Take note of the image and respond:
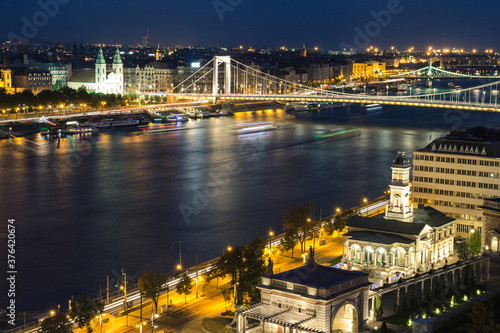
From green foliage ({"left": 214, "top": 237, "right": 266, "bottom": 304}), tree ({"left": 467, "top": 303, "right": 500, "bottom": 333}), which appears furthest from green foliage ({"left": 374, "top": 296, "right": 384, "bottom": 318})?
green foliage ({"left": 214, "top": 237, "right": 266, "bottom": 304})

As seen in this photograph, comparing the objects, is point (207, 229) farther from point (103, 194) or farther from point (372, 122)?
point (372, 122)

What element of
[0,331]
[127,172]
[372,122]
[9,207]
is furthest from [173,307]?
[372,122]

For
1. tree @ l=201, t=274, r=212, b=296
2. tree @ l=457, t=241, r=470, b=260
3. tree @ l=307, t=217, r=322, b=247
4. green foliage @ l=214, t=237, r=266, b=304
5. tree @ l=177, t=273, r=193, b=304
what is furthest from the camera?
tree @ l=307, t=217, r=322, b=247

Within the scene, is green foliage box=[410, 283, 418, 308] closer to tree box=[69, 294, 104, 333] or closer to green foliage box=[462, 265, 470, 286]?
green foliage box=[462, 265, 470, 286]

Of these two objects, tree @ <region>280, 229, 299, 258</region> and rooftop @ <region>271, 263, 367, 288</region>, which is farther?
tree @ <region>280, 229, 299, 258</region>

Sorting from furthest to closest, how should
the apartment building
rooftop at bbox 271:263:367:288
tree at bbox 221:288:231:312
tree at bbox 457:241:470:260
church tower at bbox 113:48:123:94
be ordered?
church tower at bbox 113:48:123:94 < the apartment building < tree at bbox 457:241:470:260 < tree at bbox 221:288:231:312 < rooftop at bbox 271:263:367:288

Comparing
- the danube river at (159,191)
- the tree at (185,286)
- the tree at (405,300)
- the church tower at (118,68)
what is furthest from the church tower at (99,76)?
the tree at (405,300)

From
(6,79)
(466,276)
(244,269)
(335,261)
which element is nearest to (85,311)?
(244,269)
